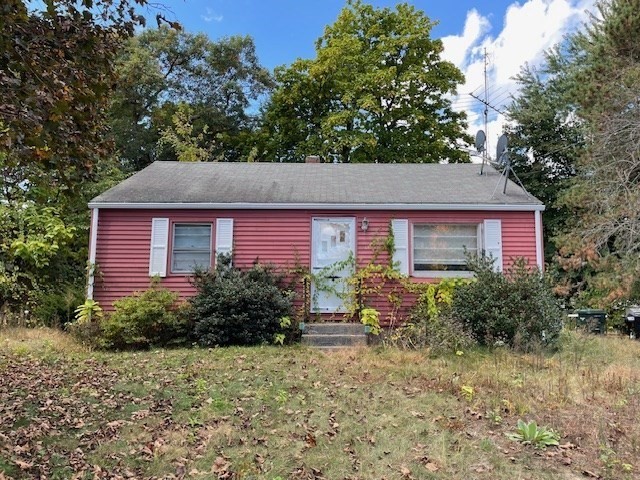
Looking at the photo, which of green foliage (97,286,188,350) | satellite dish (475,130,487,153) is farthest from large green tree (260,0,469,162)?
green foliage (97,286,188,350)

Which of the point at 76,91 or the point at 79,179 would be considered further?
the point at 79,179

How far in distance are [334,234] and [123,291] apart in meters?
4.61

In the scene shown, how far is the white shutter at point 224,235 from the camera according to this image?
1005cm

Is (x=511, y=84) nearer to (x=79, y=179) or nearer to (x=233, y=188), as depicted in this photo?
(x=233, y=188)

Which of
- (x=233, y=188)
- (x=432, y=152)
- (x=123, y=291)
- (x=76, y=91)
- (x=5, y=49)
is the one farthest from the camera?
(x=432, y=152)

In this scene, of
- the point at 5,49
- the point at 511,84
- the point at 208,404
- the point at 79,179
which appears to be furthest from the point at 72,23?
the point at 511,84

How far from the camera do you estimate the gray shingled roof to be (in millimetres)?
10133

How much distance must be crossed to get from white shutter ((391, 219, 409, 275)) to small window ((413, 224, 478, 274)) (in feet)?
0.72

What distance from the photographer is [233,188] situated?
10852mm

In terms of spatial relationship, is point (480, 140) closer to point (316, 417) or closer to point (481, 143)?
point (481, 143)

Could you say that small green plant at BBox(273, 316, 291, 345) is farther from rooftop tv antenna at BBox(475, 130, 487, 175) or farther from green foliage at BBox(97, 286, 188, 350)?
rooftop tv antenna at BBox(475, 130, 487, 175)

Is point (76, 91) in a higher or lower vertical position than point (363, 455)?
higher

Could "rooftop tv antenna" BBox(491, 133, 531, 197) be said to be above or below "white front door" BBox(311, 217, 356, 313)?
above

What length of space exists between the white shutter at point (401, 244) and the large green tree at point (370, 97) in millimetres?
10550
